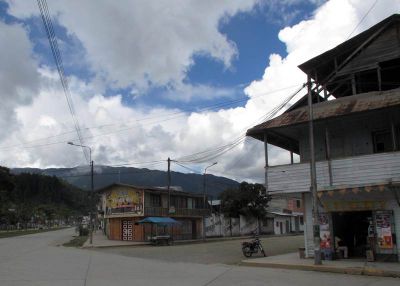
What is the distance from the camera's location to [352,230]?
2447 cm

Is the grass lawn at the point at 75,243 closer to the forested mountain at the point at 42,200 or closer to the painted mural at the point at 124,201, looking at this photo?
the painted mural at the point at 124,201

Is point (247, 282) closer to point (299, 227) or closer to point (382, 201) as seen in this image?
point (382, 201)

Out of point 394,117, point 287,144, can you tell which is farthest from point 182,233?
point 394,117

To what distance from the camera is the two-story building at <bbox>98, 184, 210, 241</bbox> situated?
53.5 meters

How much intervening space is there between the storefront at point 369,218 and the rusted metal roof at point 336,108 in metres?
3.24

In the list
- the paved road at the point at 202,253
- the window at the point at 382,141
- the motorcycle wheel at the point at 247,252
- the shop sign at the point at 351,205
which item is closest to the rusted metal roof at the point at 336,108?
the window at the point at 382,141

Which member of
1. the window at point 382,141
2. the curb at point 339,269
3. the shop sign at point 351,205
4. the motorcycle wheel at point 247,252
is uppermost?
the window at point 382,141

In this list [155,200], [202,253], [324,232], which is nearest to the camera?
[324,232]

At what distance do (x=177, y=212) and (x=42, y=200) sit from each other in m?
103

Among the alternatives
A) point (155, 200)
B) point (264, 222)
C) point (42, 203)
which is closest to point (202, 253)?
point (155, 200)

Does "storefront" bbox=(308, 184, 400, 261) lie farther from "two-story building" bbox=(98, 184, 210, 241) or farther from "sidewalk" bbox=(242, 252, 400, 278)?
"two-story building" bbox=(98, 184, 210, 241)

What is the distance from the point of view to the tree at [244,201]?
66.8m

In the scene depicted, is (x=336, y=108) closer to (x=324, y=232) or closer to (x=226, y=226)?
(x=324, y=232)

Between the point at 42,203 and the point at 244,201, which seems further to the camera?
the point at 42,203
